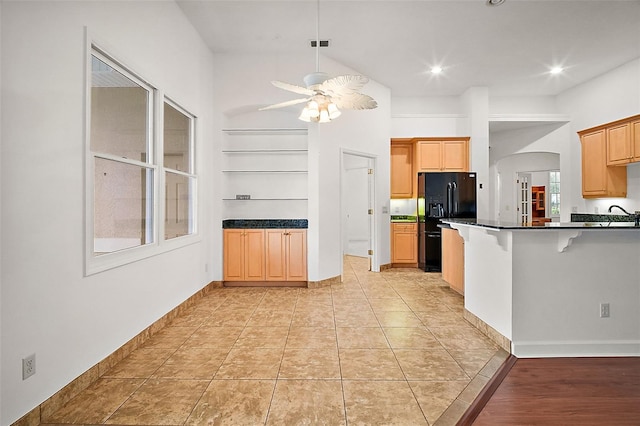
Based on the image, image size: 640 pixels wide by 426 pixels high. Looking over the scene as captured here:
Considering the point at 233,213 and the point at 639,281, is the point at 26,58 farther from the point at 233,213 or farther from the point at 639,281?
the point at 639,281

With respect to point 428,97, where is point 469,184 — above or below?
below

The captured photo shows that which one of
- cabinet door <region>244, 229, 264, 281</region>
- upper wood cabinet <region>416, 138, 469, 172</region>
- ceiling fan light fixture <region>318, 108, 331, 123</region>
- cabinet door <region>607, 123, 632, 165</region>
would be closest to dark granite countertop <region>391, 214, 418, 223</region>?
upper wood cabinet <region>416, 138, 469, 172</region>

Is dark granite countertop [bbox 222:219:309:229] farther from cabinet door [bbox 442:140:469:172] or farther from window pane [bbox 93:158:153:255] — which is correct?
cabinet door [bbox 442:140:469:172]

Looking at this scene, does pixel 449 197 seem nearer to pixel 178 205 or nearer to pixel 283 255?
pixel 283 255

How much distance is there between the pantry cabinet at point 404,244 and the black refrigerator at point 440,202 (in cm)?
32

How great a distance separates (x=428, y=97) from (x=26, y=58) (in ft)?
21.1

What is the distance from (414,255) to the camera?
21.9ft

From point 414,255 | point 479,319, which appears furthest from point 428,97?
point 479,319

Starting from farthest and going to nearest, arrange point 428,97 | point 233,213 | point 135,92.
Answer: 1. point 428,97
2. point 233,213
3. point 135,92

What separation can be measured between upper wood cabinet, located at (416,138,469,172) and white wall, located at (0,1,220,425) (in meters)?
5.08

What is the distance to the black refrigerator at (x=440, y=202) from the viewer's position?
6.26 m

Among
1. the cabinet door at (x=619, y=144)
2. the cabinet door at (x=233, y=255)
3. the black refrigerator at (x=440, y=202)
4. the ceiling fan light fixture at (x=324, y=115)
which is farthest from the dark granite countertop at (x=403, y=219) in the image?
the ceiling fan light fixture at (x=324, y=115)

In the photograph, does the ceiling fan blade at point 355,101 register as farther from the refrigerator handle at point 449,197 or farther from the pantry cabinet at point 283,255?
the refrigerator handle at point 449,197

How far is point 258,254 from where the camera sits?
16.6 ft
